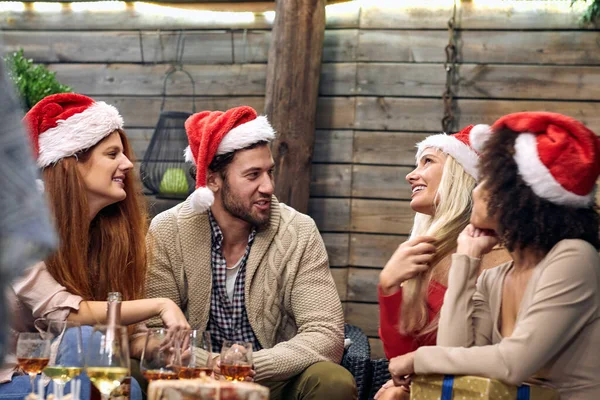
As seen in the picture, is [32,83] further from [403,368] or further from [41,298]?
[403,368]

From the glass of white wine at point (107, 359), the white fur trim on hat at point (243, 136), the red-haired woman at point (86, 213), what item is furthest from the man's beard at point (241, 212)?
the glass of white wine at point (107, 359)

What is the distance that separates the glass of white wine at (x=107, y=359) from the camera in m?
1.94

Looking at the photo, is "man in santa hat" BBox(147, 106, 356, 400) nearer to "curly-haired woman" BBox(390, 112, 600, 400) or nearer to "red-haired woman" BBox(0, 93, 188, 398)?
"red-haired woman" BBox(0, 93, 188, 398)

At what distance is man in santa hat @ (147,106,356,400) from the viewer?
319 cm

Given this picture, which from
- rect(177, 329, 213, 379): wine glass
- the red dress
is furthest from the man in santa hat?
rect(177, 329, 213, 379): wine glass

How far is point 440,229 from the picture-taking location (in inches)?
115

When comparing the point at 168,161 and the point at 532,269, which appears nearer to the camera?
the point at 532,269

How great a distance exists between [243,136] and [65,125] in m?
0.67

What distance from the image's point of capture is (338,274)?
4938mm

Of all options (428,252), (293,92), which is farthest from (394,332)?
(293,92)

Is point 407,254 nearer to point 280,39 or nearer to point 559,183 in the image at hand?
point 559,183

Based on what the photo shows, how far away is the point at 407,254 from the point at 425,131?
2219 mm

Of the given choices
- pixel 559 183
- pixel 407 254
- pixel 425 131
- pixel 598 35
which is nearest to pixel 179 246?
pixel 407 254

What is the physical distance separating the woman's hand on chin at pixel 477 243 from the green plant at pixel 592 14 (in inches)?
103
